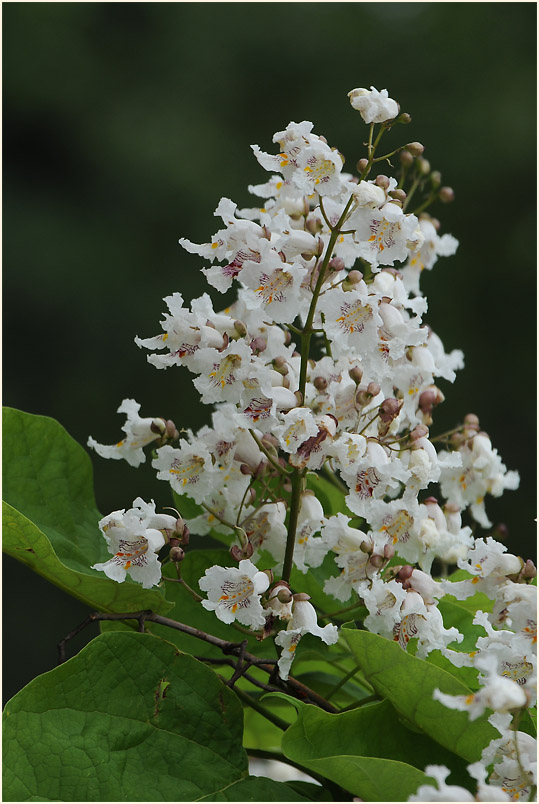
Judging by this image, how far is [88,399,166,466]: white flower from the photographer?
24.5 inches

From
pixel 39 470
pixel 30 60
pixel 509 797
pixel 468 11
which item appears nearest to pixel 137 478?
pixel 30 60

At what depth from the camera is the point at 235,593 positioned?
525mm

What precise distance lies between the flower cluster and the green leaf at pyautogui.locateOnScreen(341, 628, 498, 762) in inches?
0.7

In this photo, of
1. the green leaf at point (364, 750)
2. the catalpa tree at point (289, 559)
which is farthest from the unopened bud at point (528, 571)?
the green leaf at point (364, 750)

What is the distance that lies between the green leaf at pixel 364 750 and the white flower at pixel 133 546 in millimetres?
111

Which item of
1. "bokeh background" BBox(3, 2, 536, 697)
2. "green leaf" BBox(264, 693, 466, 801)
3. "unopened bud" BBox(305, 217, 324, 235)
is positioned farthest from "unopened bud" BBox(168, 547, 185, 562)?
"bokeh background" BBox(3, 2, 536, 697)

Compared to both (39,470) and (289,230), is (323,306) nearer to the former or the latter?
(289,230)

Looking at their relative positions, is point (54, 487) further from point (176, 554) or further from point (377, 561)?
point (377, 561)

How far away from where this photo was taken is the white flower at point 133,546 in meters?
0.54

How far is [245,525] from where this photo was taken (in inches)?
23.7

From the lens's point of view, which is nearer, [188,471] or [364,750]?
[364,750]

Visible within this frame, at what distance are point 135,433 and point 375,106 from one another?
26 cm

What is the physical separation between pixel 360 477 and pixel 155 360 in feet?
0.48

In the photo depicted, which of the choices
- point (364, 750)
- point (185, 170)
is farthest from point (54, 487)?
point (185, 170)
